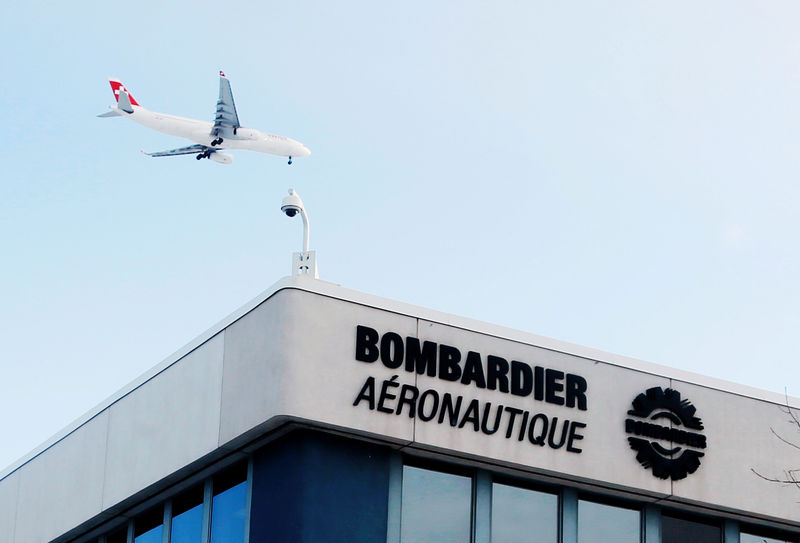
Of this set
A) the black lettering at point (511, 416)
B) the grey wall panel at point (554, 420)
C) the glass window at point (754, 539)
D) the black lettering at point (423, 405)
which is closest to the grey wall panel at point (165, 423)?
the black lettering at point (423, 405)

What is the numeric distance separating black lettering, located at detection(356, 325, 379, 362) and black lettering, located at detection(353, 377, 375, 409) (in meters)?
0.30

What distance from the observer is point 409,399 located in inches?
693

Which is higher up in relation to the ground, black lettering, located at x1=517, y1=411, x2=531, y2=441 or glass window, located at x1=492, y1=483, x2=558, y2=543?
black lettering, located at x1=517, y1=411, x2=531, y2=441

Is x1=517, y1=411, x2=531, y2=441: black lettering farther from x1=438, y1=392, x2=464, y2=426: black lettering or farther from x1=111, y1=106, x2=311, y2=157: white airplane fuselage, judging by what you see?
x1=111, y1=106, x2=311, y2=157: white airplane fuselage

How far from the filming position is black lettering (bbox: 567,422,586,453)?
61.2ft

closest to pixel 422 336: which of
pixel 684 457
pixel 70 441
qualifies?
pixel 684 457

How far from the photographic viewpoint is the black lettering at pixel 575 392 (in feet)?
61.9

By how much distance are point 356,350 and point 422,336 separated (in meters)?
1.02

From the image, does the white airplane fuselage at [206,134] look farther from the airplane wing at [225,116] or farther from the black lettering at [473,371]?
the black lettering at [473,371]

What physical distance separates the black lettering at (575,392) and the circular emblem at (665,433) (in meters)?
0.84

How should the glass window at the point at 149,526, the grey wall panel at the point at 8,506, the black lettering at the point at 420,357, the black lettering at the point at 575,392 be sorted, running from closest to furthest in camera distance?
the black lettering at the point at 420,357 < the black lettering at the point at 575,392 < the glass window at the point at 149,526 < the grey wall panel at the point at 8,506

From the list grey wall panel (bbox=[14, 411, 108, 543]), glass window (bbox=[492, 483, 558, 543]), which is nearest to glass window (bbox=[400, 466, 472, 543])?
glass window (bbox=[492, 483, 558, 543])

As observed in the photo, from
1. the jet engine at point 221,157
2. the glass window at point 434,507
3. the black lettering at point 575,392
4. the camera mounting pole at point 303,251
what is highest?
the jet engine at point 221,157

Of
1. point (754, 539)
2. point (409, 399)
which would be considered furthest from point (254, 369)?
point (754, 539)
